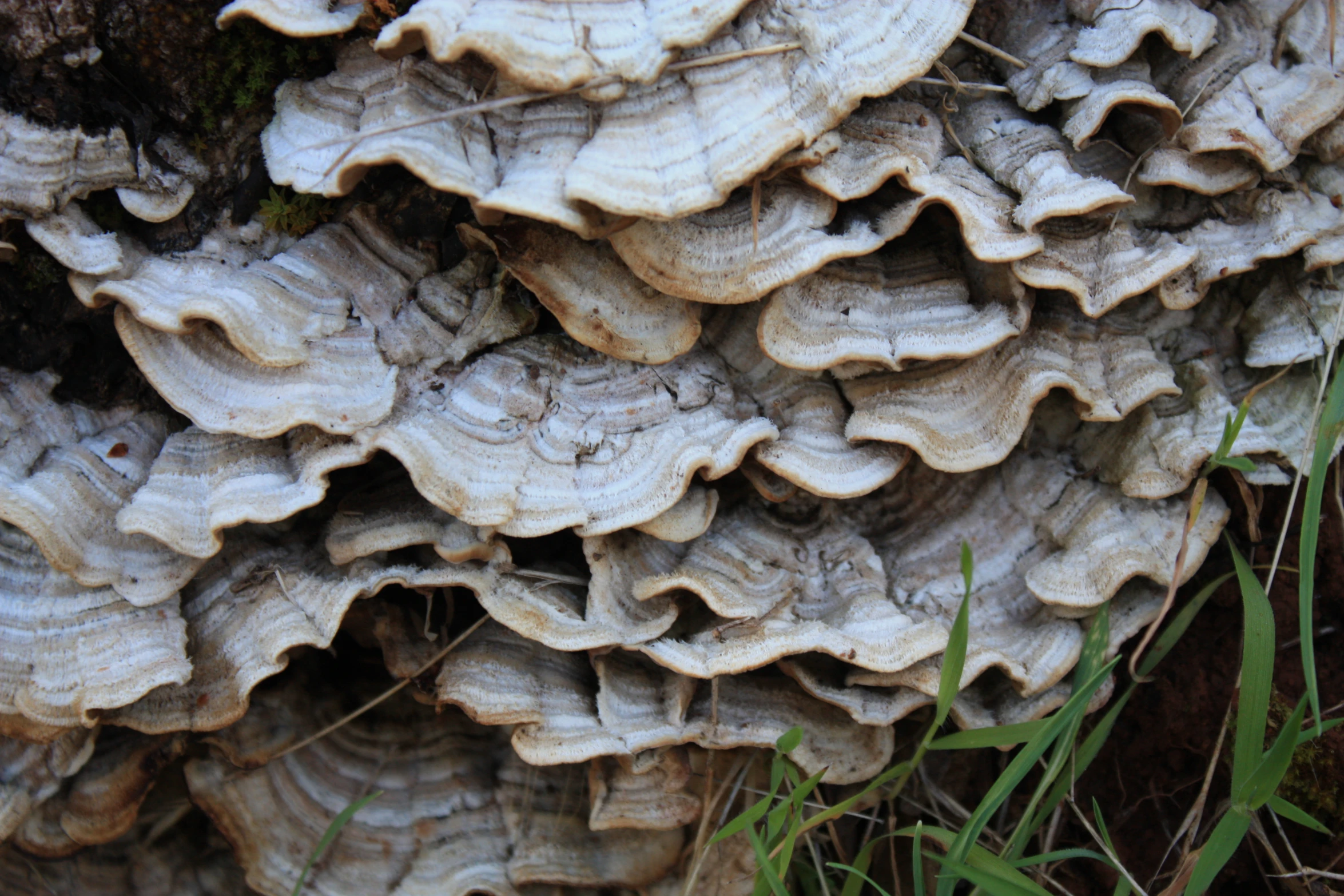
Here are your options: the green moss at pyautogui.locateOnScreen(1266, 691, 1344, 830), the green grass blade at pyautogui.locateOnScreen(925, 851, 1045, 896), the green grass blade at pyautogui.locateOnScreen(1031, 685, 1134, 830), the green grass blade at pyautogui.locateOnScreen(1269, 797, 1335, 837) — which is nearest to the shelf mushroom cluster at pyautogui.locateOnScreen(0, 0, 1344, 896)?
the green grass blade at pyautogui.locateOnScreen(1031, 685, 1134, 830)

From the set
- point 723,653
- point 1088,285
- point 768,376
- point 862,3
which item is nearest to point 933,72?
point 862,3

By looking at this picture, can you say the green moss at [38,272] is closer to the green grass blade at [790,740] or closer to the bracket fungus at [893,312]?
the bracket fungus at [893,312]

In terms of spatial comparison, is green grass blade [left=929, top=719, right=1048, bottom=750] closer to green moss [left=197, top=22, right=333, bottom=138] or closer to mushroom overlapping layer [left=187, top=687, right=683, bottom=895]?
mushroom overlapping layer [left=187, top=687, right=683, bottom=895]

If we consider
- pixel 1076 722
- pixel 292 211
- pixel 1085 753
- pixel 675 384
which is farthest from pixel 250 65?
pixel 1085 753

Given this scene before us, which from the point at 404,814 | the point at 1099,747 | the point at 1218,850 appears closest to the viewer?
the point at 1218,850

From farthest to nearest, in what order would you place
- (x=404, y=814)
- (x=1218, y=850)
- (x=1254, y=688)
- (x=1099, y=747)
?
1. (x=404, y=814)
2. (x=1099, y=747)
3. (x=1254, y=688)
4. (x=1218, y=850)

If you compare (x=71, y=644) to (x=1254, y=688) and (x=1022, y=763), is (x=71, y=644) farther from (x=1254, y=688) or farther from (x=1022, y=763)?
(x=1254, y=688)

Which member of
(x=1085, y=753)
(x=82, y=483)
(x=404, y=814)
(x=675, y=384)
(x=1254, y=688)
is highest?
(x=675, y=384)
